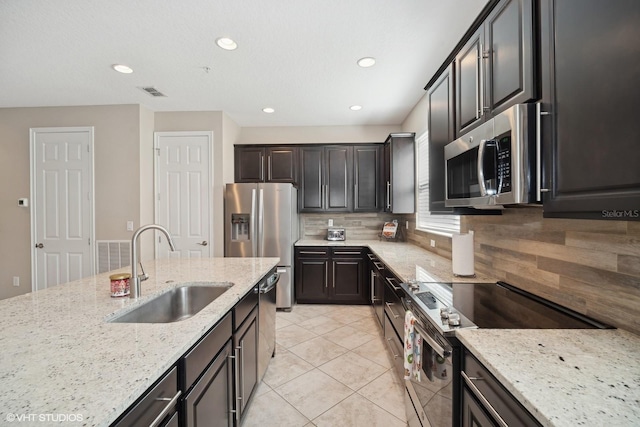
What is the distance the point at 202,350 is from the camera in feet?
3.62

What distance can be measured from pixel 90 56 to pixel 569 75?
3467 millimetres

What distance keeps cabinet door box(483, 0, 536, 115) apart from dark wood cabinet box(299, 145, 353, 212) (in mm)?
2905

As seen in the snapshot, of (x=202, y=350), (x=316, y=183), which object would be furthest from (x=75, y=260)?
(x=202, y=350)

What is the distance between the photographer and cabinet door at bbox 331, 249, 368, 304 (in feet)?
12.8

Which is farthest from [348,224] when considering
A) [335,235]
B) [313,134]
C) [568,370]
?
[568,370]

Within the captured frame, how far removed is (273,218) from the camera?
377cm

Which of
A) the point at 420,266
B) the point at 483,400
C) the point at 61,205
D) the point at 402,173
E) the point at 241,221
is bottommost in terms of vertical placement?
the point at 483,400

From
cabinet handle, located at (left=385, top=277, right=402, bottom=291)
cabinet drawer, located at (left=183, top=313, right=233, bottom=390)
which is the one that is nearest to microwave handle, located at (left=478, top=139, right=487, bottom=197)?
cabinet handle, located at (left=385, top=277, right=402, bottom=291)

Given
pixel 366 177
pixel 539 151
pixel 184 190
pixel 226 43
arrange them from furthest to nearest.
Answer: pixel 366 177
pixel 184 190
pixel 226 43
pixel 539 151

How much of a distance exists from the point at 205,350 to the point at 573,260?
1.69 metres

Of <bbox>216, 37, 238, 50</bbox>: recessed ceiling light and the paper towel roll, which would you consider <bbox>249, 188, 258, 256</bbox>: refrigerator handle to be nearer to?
<bbox>216, 37, 238, 50</bbox>: recessed ceiling light

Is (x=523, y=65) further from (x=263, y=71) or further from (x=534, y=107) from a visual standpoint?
(x=263, y=71)

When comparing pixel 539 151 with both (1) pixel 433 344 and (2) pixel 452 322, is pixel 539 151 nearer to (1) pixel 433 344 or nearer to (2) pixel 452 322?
(2) pixel 452 322

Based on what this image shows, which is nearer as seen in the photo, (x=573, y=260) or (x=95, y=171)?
(x=573, y=260)
